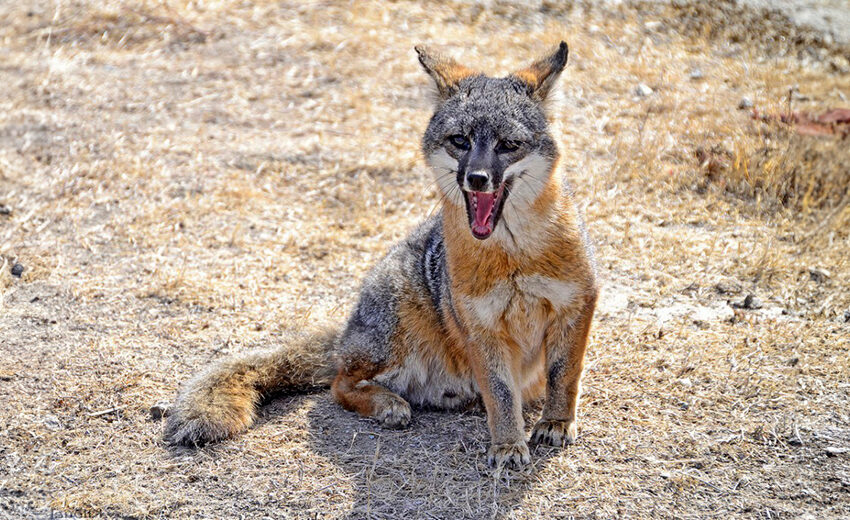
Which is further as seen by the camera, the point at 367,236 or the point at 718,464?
the point at 367,236

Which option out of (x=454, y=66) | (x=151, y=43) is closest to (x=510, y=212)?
(x=454, y=66)

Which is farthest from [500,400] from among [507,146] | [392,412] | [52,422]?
[52,422]

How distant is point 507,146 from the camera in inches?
185

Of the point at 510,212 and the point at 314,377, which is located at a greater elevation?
the point at 510,212

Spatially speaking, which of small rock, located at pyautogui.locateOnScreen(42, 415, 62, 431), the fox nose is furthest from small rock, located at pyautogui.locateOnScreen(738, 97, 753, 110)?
small rock, located at pyautogui.locateOnScreen(42, 415, 62, 431)

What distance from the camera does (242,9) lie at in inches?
464

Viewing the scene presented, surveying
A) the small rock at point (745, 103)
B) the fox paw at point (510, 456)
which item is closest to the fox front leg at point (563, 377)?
the fox paw at point (510, 456)

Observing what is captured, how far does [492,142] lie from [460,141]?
202 mm

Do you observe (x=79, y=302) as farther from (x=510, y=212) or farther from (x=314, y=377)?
(x=510, y=212)

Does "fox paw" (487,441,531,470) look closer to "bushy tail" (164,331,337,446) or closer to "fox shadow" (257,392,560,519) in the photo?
"fox shadow" (257,392,560,519)

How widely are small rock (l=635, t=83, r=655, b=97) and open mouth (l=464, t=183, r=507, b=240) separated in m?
5.68

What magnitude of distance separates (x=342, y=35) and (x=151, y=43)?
2.39 meters

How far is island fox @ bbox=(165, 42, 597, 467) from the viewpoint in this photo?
462 centimetres

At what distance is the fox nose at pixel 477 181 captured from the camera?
14.3 feet
